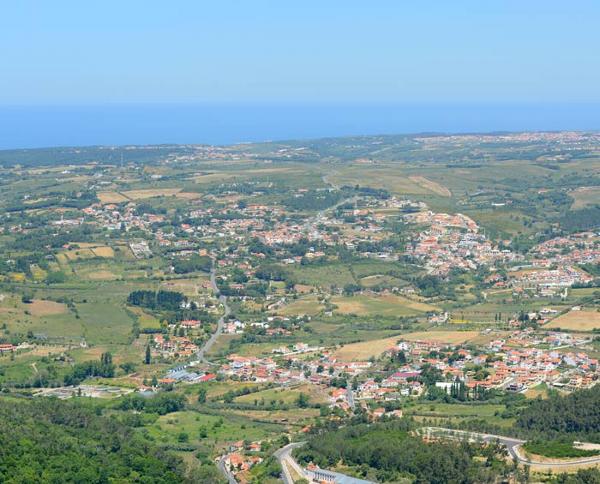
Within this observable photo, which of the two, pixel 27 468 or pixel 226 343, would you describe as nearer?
pixel 27 468

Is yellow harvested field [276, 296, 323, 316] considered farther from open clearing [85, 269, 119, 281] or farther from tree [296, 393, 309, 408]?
tree [296, 393, 309, 408]

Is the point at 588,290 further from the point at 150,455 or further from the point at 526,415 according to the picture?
the point at 150,455

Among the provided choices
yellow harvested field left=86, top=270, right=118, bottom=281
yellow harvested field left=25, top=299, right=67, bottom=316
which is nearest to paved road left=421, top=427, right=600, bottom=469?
yellow harvested field left=25, top=299, right=67, bottom=316

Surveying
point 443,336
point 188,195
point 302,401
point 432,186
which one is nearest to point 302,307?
point 443,336

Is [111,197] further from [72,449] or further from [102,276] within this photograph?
[72,449]

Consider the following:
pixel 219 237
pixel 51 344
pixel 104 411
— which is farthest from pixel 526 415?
pixel 219 237
